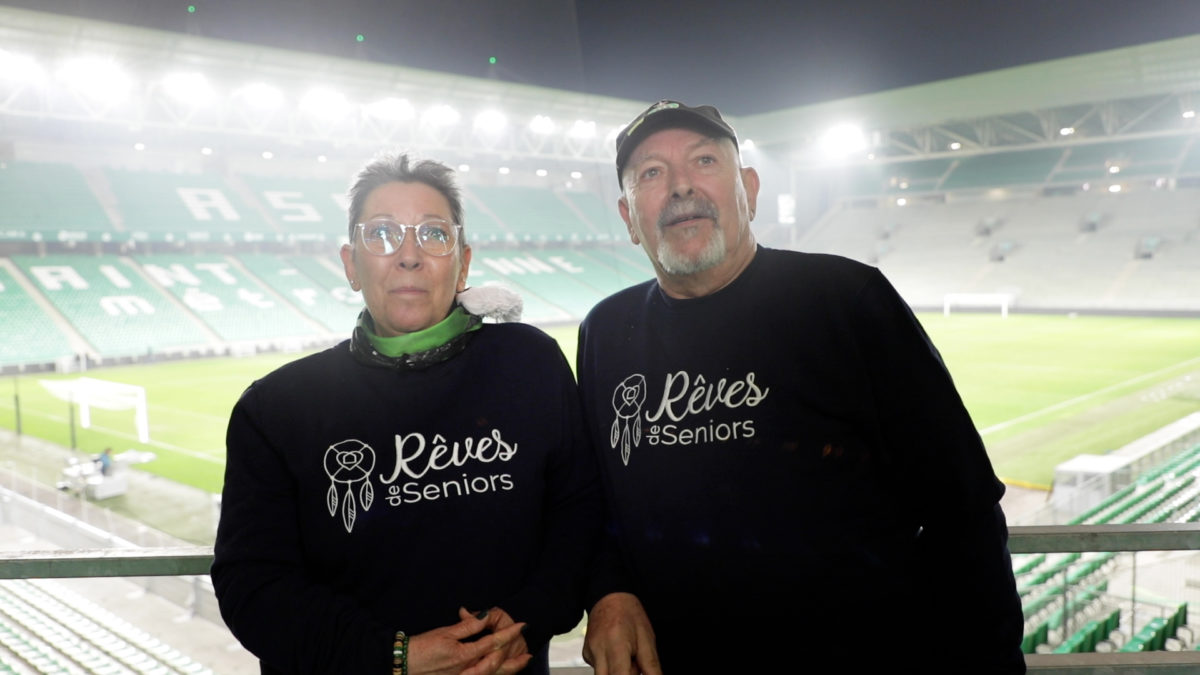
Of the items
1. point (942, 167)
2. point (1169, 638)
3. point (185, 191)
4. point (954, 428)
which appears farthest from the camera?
point (942, 167)

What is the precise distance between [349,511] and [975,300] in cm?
3251

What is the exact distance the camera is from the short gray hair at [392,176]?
1.54 m

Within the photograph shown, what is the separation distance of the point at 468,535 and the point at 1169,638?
17.0 ft

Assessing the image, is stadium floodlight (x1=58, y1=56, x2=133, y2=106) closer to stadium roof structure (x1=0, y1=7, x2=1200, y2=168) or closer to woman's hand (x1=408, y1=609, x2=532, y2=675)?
stadium roof structure (x1=0, y1=7, x2=1200, y2=168)

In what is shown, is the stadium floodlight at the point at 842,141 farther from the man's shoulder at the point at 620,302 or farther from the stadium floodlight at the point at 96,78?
the man's shoulder at the point at 620,302

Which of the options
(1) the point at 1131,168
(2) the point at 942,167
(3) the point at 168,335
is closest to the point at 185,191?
(3) the point at 168,335

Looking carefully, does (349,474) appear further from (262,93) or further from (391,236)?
(262,93)

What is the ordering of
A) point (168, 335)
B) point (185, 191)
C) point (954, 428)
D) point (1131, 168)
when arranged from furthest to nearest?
point (1131, 168) → point (185, 191) → point (168, 335) → point (954, 428)

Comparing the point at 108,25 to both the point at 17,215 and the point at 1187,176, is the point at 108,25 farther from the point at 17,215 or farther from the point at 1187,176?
Result: the point at 1187,176

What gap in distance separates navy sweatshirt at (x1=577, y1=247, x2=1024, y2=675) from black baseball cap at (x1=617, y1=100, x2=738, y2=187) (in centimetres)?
34

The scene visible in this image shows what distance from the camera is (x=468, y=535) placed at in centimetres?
142

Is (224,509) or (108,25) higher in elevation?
(108,25)

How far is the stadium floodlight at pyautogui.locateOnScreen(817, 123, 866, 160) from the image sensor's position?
2633 cm

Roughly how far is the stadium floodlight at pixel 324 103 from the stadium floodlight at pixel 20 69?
21.3 ft
